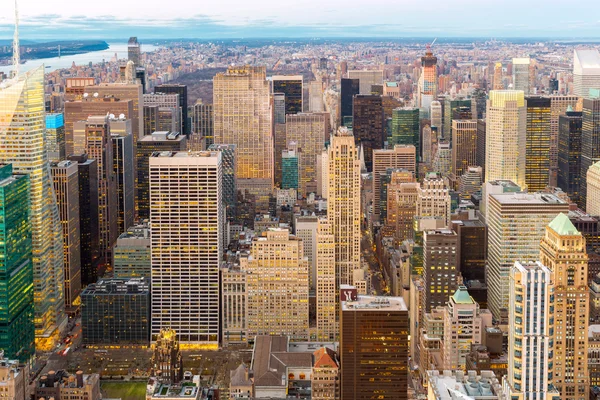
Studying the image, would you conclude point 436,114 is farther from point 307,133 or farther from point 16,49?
point 16,49

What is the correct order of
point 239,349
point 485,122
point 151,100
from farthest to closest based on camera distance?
point 151,100, point 485,122, point 239,349

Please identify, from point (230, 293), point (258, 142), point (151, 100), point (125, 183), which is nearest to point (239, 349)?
point (230, 293)

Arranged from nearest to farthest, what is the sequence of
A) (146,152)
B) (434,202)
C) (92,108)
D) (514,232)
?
(514,232) → (434,202) → (146,152) → (92,108)

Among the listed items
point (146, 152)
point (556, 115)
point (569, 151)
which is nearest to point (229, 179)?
point (146, 152)

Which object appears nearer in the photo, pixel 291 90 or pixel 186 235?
pixel 186 235

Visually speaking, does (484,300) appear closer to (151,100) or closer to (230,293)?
(230,293)

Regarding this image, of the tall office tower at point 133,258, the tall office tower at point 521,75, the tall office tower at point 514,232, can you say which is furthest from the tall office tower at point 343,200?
the tall office tower at point 521,75

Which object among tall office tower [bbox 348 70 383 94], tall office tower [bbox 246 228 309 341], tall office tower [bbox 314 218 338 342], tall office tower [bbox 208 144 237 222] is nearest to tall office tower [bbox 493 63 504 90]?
tall office tower [bbox 348 70 383 94]
